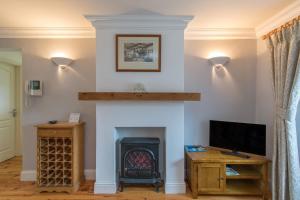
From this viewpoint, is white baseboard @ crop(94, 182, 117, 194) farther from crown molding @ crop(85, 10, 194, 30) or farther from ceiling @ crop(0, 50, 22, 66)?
ceiling @ crop(0, 50, 22, 66)

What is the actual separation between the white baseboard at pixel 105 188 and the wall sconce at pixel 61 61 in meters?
1.87

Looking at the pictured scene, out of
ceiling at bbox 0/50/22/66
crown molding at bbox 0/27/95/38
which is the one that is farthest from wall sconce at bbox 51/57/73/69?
ceiling at bbox 0/50/22/66

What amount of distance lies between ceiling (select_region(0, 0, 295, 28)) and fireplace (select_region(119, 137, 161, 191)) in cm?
174

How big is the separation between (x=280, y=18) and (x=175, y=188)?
2.64 meters

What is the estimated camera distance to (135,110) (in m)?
2.92

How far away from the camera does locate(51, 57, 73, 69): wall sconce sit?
10.7 feet

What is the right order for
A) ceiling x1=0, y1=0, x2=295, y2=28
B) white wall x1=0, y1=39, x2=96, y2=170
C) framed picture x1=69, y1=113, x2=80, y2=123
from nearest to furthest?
ceiling x1=0, y1=0, x2=295, y2=28, framed picture x1=69, y1=113, x2=80, y2=123, white wall x1=0, y1=39, x2=96, y2=170

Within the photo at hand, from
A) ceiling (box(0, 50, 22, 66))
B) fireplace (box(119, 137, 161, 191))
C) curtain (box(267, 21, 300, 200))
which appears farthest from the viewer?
ceiling (box(0, 50, 22, 66))

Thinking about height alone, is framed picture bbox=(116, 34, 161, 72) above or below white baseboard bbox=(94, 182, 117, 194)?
above

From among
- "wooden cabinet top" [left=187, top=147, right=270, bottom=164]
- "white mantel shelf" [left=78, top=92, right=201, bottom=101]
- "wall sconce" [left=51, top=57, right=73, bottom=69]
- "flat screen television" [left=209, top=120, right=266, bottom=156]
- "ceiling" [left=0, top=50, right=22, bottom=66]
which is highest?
"ceiling" [left=0, top=50, right=22, bottom=66]

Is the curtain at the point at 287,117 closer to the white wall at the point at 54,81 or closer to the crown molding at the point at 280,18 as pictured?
the crown molding at the point at 280,18

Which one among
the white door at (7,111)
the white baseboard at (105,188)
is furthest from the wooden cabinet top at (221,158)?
the white door at (7,111)

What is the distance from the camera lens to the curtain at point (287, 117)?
7.48ft

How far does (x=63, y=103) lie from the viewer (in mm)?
3395
